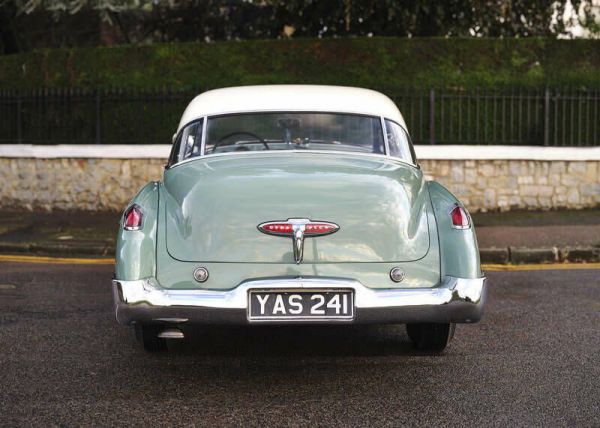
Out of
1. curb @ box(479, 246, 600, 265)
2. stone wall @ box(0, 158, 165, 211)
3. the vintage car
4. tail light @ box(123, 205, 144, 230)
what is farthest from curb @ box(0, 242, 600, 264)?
stone wall @ box(0, 158, 165, 211)

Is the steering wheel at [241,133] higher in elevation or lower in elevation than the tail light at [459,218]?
higher

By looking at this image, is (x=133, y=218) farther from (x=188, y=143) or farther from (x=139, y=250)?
(x=188, y=143)

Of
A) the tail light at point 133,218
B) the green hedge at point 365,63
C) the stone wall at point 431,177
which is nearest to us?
the tail light at point 133,218

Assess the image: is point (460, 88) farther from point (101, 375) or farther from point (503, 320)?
point (101, 375)

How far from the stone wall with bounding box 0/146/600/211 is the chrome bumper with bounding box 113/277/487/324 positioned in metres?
10.6

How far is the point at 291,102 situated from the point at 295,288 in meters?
1.94

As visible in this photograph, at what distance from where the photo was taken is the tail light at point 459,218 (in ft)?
20.0

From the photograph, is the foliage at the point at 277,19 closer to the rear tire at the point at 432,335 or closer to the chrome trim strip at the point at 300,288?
the rear tire at the point at 432,335

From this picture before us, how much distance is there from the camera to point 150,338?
6664 mm

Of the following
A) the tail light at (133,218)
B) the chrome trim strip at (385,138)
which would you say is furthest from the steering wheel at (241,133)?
the tail light at (133,218)

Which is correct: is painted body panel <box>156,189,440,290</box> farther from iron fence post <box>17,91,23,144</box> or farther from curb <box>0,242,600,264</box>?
iron fence post <box>17,91,23,144</box>

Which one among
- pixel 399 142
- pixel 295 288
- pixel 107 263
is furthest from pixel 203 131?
pixel 107 263

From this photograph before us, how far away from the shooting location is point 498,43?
695 inches

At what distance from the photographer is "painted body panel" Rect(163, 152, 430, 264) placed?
582 cm
